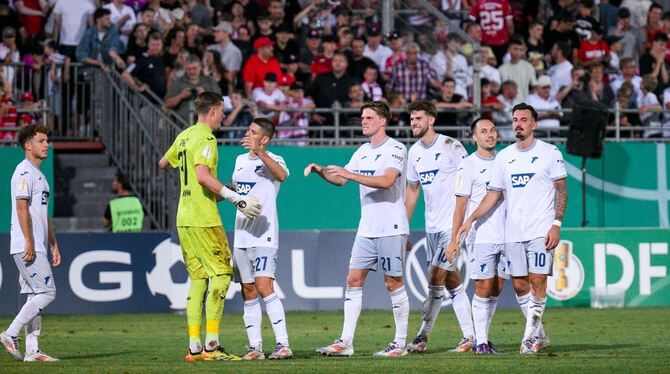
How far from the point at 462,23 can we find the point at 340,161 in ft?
15.6

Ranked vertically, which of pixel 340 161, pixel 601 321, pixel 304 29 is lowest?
pixel 601 321

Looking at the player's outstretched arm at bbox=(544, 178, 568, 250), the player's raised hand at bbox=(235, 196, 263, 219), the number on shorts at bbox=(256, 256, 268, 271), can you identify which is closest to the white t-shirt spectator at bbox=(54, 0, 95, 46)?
the number on shorts at bbox=(256, 256, 268, 271)

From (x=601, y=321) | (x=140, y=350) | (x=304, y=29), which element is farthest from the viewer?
(x=304, y=29)

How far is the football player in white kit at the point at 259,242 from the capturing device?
1342 cm

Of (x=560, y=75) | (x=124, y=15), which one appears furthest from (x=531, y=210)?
(x=560, y=75)

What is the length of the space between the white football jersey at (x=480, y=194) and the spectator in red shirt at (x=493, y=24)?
12.7m

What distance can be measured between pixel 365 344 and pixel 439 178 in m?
2.33

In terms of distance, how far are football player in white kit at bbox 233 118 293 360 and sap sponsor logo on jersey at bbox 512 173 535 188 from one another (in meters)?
2.34

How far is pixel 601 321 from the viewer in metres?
19.0

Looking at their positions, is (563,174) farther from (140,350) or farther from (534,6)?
(534,6)

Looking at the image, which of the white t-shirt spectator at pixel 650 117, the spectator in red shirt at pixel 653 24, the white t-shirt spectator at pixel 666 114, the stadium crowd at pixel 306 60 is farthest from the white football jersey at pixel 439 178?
the spectator in red shirt at pixel 653 24

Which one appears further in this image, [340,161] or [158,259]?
[340,161]

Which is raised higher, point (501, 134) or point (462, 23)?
point (462, 23)

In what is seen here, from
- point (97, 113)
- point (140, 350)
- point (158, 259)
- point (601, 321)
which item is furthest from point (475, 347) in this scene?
point (97, 113)
